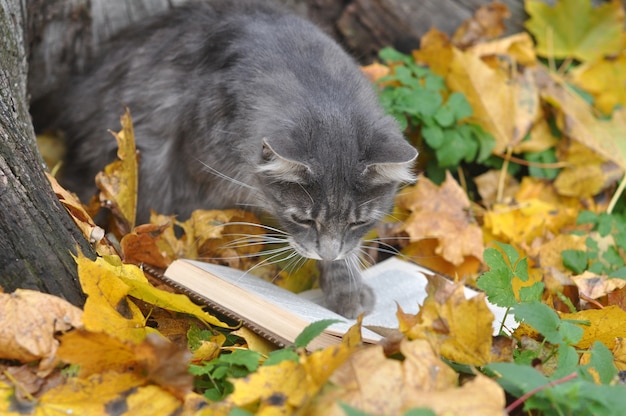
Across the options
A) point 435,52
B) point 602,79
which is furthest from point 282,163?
point 602,79

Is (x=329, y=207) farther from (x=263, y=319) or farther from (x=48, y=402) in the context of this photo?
(x=48, y=402)

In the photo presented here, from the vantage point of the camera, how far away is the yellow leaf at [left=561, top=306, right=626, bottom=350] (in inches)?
79.6

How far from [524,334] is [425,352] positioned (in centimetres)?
45

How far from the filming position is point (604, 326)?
204cm

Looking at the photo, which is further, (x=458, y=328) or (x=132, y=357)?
(x=458, y=328)

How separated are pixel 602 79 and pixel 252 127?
2195 millimetres

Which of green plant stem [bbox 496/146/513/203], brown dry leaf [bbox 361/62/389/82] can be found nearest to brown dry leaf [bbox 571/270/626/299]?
green plant stem [bbox 496/146/513/203]

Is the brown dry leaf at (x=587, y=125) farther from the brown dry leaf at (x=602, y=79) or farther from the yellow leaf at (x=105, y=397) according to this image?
the yellow leaf at (x=105, y=397)

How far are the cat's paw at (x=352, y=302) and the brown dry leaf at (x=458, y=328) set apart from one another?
603 mm

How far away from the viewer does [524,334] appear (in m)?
2.03

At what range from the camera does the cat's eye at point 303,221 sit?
2363mm

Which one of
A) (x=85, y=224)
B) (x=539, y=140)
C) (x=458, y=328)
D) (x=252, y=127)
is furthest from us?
(x=539, y=140)

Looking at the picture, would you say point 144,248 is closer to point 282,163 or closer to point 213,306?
point 213,306

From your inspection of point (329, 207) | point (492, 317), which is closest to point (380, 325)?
point (329, 207)
